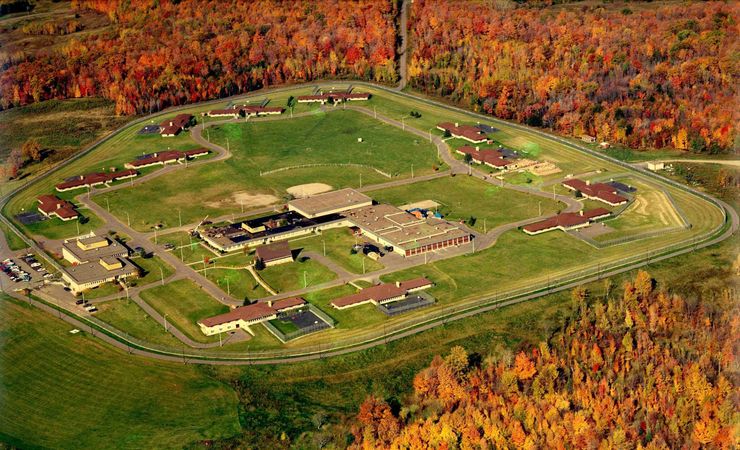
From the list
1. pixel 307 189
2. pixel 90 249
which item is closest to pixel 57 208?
pixel 90 249

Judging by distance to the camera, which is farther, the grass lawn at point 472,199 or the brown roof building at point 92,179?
the brown roof building at point 92,179

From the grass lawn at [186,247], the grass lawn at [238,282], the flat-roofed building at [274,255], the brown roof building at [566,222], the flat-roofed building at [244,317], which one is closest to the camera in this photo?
the flat-roofed building at [244,317]

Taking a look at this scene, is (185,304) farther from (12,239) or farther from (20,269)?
(12,239)

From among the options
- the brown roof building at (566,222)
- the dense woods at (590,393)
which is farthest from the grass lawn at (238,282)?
the brown roof building at (566,222)

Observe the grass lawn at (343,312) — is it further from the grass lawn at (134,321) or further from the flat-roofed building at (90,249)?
the flat-roofed building at (90,249)

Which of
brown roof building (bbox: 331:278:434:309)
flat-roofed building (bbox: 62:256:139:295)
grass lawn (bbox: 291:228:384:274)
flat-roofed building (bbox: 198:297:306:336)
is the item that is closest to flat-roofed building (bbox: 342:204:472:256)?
grass lawn (bbox: 291:228:384:274)

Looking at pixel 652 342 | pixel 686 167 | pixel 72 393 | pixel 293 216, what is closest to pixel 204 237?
pixel 293 216
